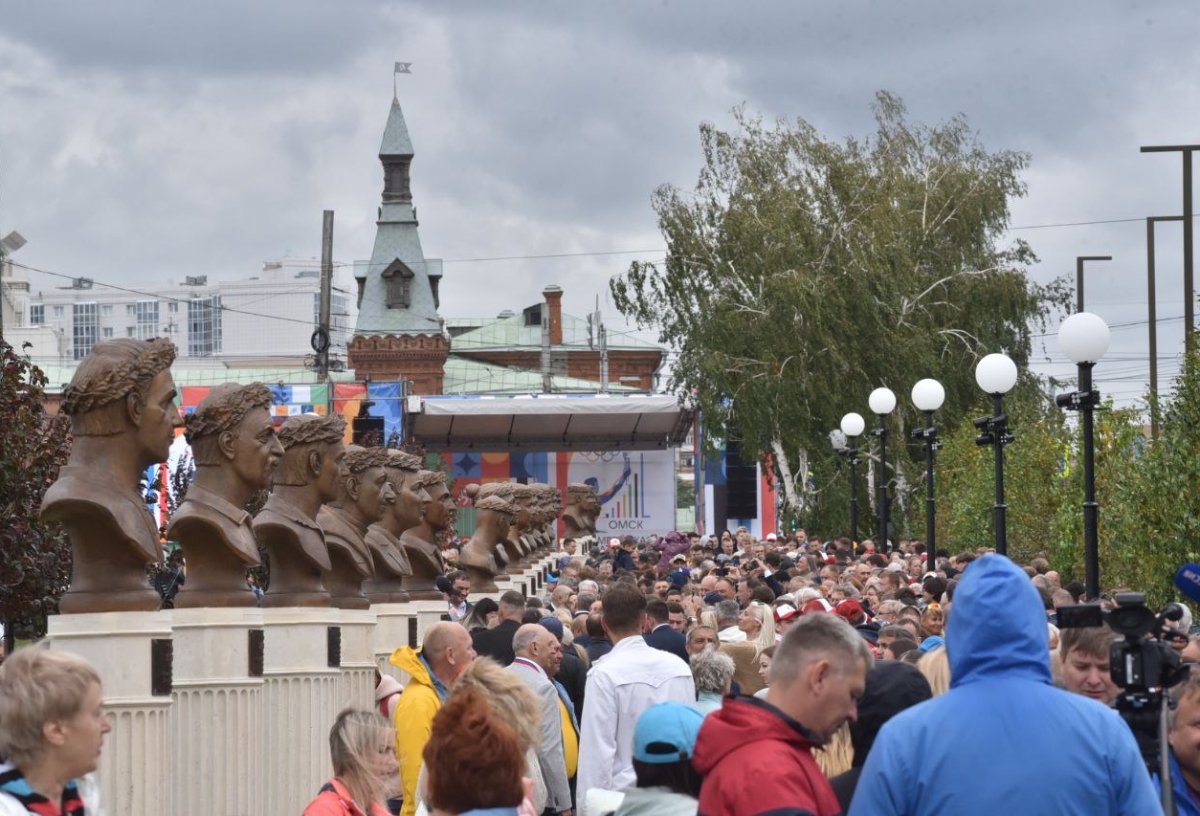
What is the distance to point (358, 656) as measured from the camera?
551 inches

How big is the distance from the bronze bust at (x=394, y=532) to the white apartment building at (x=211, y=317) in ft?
320

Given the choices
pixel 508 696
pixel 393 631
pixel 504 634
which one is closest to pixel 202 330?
pixel 393 631

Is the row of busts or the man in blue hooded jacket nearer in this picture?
the man in blue hooded jacket

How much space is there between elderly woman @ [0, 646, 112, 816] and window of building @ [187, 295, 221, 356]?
166152mm

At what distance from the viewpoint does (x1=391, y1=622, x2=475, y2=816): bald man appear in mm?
9406

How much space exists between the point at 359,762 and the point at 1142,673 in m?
2.92

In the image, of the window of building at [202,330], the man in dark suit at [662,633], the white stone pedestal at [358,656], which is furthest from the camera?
the window of building at [202,330]

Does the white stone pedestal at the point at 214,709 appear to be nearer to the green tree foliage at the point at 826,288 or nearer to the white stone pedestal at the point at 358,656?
the white stone pedestal at the point at 358,656

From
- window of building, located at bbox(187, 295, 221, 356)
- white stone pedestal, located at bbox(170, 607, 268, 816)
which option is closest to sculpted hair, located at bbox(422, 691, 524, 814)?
white stone pedestal, located at bbox(170, 607, 268, 816)

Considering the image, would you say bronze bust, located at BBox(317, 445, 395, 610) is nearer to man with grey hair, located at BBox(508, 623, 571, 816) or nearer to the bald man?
man with grey hair, located at BBox(508, 623, 571, 816)

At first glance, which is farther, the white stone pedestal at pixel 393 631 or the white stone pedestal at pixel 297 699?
the white stone pedestal at pixel 393 631

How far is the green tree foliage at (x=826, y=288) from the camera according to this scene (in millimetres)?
46656

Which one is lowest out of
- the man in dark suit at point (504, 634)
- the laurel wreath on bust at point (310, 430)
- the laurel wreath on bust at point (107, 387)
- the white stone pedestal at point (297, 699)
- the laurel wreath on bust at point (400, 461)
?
the white stone pedestal at point (297, 699)

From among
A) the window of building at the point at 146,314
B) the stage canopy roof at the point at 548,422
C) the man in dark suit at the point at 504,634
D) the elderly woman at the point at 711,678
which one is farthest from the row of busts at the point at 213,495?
the window of building at the point at 146,314
